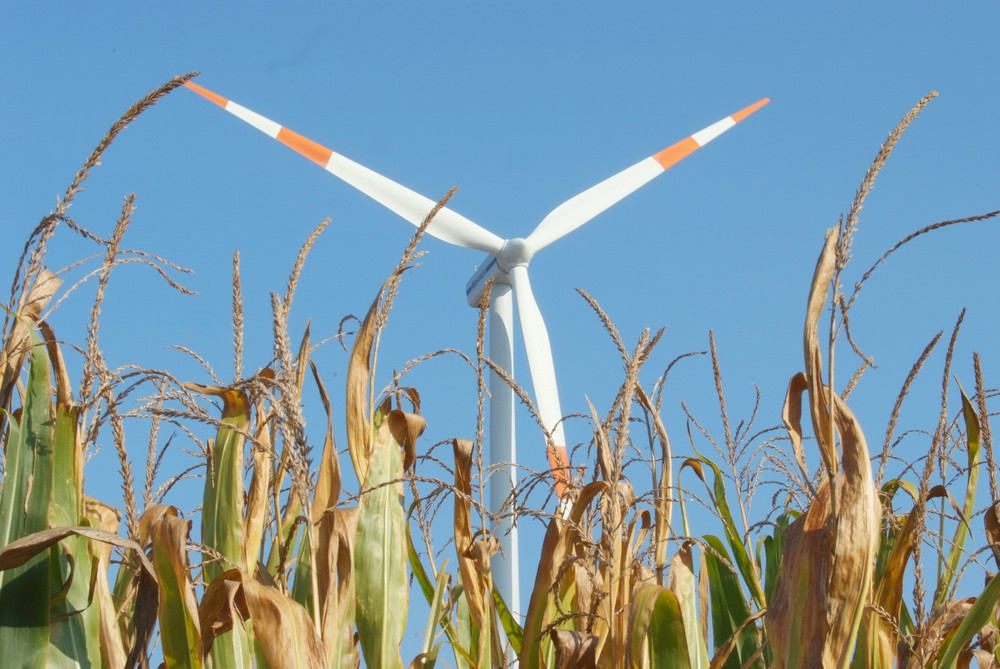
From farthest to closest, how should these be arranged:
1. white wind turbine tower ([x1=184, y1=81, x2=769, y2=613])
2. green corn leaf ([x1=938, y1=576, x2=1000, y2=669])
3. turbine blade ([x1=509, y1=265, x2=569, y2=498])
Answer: white wind turbine tower ([x1=184, y1=81, x2=769, y2=613]), turbine blade ([x1=509, y1=265, x2=569, y2=498]), green corn leaf ([x1=938, y1=576, x2=1000, y2=669])

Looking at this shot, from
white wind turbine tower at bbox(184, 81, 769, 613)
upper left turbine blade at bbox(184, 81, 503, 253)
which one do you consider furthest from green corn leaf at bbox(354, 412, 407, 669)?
upper left turbine blade at bbox(184, 81, 503, 253)

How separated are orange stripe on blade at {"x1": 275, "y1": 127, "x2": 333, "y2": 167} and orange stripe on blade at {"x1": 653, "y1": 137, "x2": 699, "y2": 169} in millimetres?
5312

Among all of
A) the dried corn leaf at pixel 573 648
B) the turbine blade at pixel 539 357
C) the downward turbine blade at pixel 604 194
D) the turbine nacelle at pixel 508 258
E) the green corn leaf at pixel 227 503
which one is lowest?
the dried corn leaf at pixel 573 648

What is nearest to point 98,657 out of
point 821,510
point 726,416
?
point 821,510

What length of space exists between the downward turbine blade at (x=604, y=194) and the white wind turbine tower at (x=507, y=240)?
0.05 ft

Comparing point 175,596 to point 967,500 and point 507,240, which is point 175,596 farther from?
point 507,240

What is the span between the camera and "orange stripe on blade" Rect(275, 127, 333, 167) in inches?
570

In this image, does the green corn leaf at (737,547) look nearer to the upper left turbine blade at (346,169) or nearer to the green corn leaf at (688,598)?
the green corn leaf at (688,598)

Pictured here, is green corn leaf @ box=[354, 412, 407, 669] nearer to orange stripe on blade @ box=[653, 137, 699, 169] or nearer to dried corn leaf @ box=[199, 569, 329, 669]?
dried corn leaf @ box=[199, 569, 329, 669]

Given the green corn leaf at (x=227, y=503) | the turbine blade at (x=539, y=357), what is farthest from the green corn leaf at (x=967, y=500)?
the turbine blade at (x=539, y=357)

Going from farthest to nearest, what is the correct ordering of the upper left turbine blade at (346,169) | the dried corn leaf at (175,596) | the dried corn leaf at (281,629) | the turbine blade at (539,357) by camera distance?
the upper left turbine blade at (346,169) → the turbine blade at (539,357) → the dried corn leaf at (175,596) → the dried corn leaf at (281,629)

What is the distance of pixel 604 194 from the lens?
15.8m

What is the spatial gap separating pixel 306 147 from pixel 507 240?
11.6 ft

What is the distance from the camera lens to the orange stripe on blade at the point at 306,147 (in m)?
14.5
